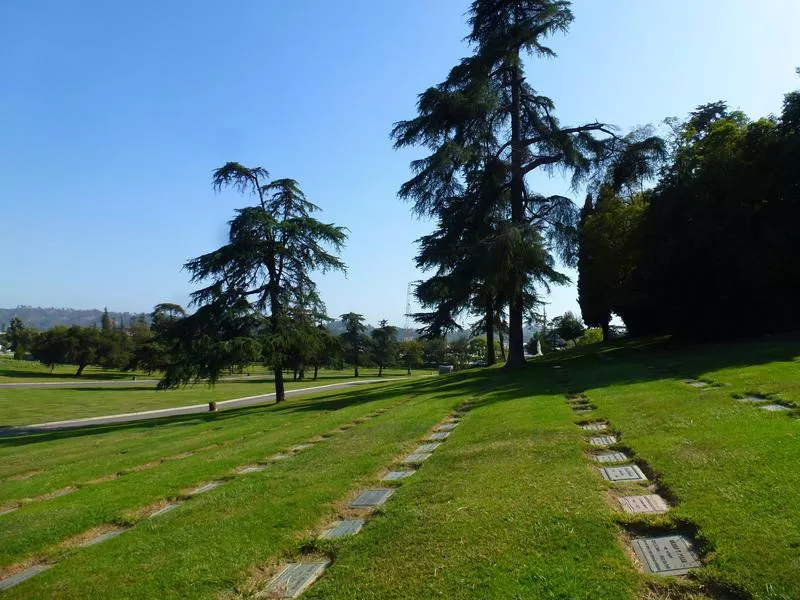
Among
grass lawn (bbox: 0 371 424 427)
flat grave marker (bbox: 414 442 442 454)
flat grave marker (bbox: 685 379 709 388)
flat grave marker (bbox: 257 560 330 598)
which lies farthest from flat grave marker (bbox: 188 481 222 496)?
grass lawn (bbox: 0 371 424 427)

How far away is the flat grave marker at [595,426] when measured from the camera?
7.99 meters

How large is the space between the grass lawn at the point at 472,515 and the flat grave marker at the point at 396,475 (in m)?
0.17

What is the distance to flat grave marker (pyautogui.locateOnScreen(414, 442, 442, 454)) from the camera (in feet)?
26.5

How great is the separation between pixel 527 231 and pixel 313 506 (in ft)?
53.2

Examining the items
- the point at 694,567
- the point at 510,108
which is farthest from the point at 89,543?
the point at 510,108

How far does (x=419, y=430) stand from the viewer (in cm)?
985

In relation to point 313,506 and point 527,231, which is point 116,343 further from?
point 313,506

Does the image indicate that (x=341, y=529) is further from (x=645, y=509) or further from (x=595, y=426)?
(x=595, y=426)

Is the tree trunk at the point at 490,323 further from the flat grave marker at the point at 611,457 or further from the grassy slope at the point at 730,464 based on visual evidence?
the flat grave marker at the point at 611,457

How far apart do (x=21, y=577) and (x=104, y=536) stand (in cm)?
101

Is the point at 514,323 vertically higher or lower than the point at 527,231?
lower

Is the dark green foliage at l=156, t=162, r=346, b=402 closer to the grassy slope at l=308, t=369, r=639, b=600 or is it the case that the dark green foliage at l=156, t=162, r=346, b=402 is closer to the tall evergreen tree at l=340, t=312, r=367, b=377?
the grassy slope at l=308, t=369, r=639, b=600

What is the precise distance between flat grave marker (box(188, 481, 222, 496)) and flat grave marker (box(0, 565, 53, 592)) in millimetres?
2203

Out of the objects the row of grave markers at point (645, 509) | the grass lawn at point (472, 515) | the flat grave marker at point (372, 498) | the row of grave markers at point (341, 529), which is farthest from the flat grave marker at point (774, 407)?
the flat grave marker at point (372, 498)
